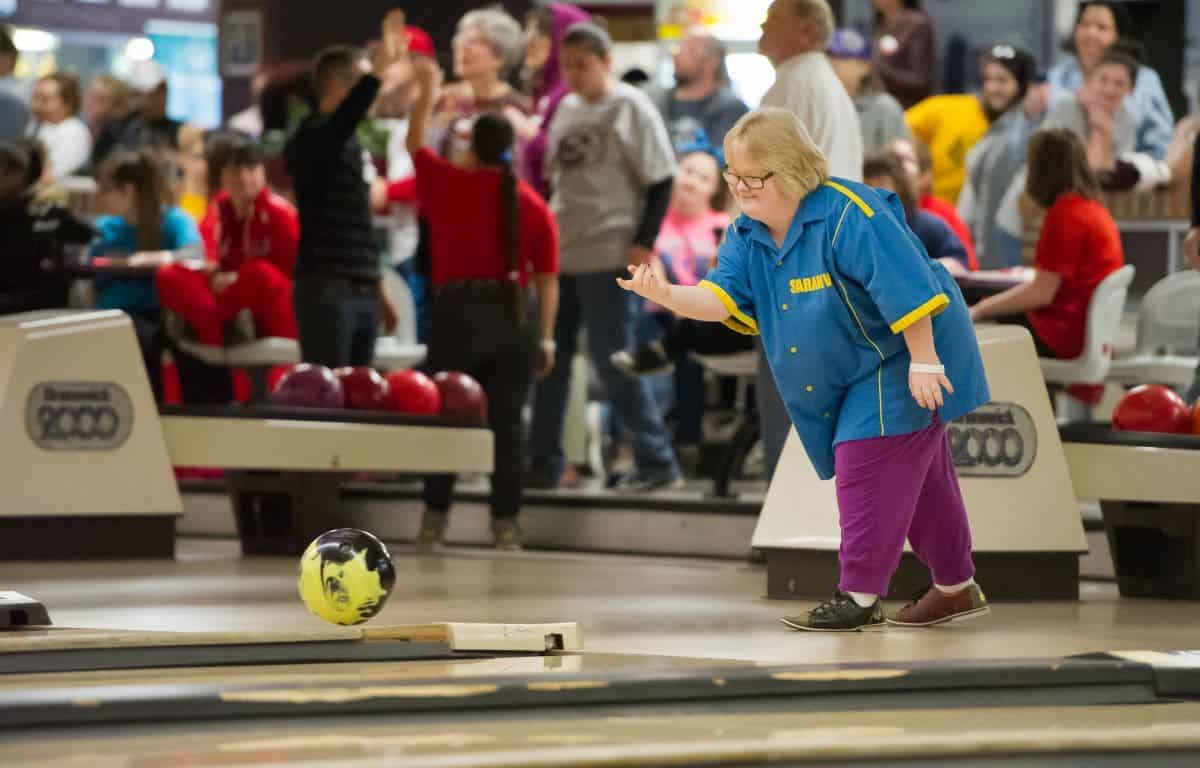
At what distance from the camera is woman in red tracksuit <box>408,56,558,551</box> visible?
7676mm

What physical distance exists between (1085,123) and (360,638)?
5735 mm

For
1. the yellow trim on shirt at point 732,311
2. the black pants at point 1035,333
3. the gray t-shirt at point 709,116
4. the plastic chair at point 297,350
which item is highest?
the gray t-shirt at point 709,116

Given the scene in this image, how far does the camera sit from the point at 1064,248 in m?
7.25

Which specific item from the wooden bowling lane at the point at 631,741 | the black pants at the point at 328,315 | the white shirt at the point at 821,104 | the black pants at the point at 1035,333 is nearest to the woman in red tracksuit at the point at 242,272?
the black pants at the point at 328,315

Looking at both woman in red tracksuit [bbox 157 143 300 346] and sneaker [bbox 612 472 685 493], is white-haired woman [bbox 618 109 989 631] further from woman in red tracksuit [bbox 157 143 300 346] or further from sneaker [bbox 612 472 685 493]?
woman in red tracksuit [bbox 157 143 300 346]

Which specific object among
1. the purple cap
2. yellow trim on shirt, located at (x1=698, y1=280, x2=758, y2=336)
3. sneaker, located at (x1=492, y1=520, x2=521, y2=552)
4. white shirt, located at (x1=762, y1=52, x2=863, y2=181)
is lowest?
sneaker, located at (x1=492, y1=520, x2=521, y2=552)

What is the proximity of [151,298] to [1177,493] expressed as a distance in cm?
482

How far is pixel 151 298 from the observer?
9.10 metres

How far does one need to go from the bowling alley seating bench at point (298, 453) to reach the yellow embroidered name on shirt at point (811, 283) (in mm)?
2871

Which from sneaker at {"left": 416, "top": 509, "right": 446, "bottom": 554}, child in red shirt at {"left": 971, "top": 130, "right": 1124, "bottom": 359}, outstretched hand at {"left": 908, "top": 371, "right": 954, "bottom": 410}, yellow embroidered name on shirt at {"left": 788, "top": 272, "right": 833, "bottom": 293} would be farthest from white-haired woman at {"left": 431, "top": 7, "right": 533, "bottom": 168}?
outstretched hand at {"left": 908, "top": 371, "right": 954, "bottom": 410}

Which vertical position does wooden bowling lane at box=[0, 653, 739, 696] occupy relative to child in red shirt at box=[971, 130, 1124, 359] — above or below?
below

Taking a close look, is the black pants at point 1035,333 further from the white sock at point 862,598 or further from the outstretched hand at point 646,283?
the outstretched hand at point 646,283

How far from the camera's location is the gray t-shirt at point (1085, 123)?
8.97m

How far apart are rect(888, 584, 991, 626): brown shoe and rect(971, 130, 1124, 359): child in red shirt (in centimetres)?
225
